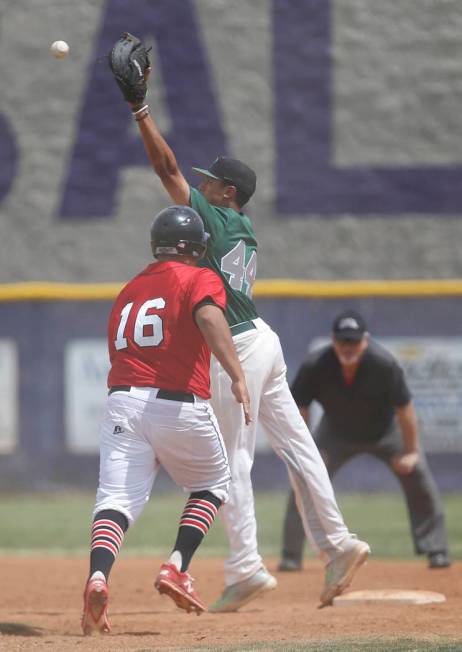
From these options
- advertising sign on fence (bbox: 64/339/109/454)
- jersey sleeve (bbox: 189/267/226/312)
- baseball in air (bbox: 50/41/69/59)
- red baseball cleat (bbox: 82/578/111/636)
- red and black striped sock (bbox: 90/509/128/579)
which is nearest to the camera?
red baseball cleat (bbox: 82/578/111/636)

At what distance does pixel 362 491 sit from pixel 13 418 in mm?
3632

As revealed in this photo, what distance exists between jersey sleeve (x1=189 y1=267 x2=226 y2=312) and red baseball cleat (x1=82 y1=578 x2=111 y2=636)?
1.16 meters

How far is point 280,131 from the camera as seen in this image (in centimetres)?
1367

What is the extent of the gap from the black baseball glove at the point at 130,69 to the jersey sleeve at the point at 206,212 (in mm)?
509

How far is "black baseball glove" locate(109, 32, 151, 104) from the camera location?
5.33 m

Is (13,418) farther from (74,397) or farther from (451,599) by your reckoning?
(451,599)

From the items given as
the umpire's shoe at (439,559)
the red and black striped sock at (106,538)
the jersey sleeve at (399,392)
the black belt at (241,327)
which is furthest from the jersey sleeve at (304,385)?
the red and black striped sock at (106,538)

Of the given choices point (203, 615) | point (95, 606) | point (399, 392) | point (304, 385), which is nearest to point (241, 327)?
point (203, 615)

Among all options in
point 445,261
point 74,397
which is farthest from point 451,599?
point 445,261

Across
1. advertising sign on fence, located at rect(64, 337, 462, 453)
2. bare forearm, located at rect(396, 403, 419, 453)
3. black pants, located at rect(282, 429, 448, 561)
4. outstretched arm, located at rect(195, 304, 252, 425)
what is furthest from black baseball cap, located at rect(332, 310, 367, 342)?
advertising sign on fence, located at rect(64, 337, 462, 453)

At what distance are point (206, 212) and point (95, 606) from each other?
6.09 feet

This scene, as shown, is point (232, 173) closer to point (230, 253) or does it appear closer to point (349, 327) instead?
point (230, 253)

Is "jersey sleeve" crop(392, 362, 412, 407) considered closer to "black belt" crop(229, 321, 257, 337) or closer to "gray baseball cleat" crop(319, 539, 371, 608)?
"gray baseball cleat" crop(319, 539, 371, 608)

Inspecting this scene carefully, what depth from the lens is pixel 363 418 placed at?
7.86 metres
